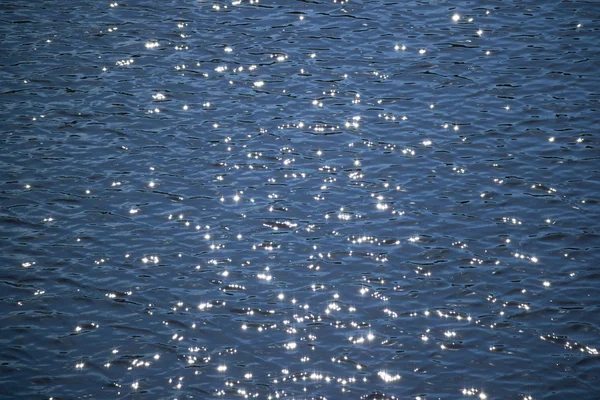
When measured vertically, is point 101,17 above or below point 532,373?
above

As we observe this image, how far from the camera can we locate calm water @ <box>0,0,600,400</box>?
22.2 meters

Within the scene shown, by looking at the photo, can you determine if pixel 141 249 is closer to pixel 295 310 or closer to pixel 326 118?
pixel 295 310

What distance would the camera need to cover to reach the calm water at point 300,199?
72.9 feet

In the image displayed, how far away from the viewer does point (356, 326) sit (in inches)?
922

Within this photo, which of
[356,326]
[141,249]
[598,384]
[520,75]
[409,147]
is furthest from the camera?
[520,75]

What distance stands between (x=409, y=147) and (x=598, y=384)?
12.2m

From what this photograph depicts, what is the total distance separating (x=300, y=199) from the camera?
28672 mm

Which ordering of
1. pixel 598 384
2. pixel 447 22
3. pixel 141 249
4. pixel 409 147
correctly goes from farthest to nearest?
pixel 447 22, pixel 409 147, pixel 141 249, pixel 598 384

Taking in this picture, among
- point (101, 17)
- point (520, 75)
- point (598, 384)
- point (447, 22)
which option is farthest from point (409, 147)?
point (101, 17)

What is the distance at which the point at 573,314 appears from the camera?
23594mm

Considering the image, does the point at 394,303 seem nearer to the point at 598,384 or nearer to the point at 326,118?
the point at 598,384

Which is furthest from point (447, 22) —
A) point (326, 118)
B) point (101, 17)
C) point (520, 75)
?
point (101, 17)

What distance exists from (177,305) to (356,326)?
5230 mm

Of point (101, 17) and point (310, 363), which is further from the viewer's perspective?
point (101, 17)
